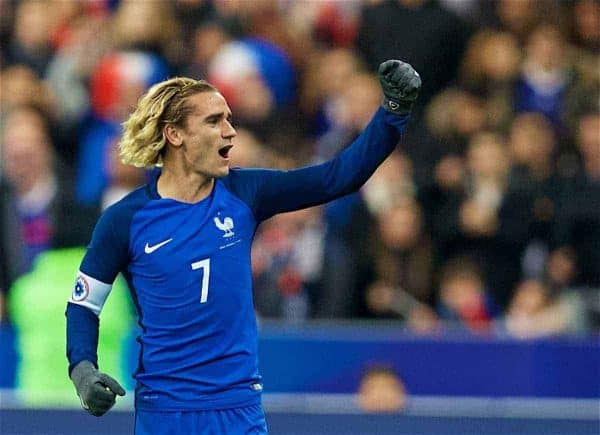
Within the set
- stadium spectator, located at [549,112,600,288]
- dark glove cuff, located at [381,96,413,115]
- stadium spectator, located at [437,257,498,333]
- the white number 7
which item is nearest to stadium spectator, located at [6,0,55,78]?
stadium spectator, located at [437,257,498,333]

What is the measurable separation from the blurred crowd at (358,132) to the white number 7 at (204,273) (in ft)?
12.8

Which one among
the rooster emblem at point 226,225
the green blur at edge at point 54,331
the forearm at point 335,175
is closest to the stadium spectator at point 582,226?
the green blur at edge at point 54,331

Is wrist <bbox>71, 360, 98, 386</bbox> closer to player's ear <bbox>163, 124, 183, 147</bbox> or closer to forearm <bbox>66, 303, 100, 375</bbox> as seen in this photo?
forearm <bbox>66, 303, 100, 375</bbox>

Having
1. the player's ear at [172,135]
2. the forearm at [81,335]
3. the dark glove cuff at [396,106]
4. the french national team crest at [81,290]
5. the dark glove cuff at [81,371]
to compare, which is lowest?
the dark glove cuff at [81,371]

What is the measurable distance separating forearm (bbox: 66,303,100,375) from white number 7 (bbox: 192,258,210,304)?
16.0 inches

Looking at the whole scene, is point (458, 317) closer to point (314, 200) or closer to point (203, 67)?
point (203, 67)

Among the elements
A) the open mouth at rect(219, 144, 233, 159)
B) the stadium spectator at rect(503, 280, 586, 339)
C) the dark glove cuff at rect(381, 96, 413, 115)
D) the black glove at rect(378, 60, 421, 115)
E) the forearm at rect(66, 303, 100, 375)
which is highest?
the black glove at rect(378, 60, 421, 115)

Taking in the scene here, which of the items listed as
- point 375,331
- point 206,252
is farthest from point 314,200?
point 375,331

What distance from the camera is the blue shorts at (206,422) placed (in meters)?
5.37

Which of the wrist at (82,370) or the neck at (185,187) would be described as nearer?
the wrist at (82,370)

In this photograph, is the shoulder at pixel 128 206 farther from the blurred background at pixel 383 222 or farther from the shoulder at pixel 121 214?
the blurred background at pixel 383 222

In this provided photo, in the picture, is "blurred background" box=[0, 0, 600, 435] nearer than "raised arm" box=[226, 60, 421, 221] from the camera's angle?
No

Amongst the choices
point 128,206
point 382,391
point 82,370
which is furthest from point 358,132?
point 82,370

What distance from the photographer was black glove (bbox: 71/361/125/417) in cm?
515
